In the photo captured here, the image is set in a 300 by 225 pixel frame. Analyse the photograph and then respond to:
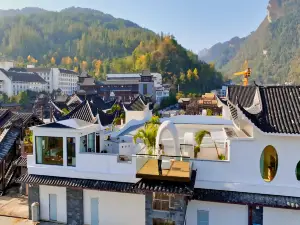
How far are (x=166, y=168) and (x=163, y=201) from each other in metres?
1.05

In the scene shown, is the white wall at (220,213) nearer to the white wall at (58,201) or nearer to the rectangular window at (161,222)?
the rectangular window at (161,222)

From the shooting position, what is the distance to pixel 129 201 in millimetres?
10969

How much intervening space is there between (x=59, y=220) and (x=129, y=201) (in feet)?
9.76

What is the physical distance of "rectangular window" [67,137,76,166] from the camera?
11328 mm

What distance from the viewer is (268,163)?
10.2 m

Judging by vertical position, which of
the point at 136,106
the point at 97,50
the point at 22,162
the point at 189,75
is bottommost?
the point at 22,162

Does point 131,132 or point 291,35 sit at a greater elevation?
point 291,35

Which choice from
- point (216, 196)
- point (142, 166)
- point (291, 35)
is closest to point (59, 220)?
point (142, 166)

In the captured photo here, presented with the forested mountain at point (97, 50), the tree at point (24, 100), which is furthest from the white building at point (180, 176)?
the forested mountain at point (97, 50)

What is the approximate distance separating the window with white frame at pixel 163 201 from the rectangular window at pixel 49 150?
13.3ft

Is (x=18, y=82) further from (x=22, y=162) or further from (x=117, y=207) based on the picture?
(x=117, y=207)

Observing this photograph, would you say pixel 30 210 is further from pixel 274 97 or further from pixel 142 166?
pixel 274 97

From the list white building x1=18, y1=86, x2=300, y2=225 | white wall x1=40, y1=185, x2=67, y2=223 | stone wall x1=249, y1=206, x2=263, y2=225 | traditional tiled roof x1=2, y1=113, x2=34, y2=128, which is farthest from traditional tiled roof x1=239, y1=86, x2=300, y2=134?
traditional tiled roof x1=2, y1=113, x2=34, y2=128

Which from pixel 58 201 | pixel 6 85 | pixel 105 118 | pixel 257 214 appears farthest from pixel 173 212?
pixel 6 85
